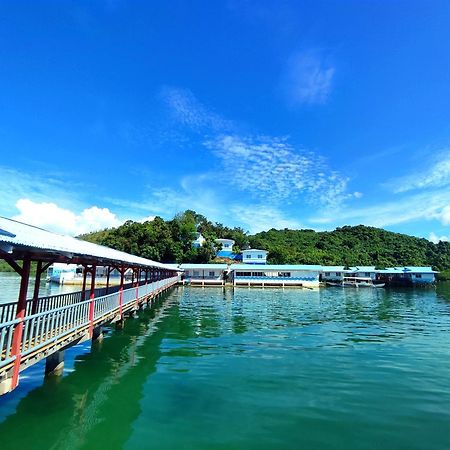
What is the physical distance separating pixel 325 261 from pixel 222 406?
79697 mm

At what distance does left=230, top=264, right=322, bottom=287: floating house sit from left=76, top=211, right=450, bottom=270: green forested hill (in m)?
15.9

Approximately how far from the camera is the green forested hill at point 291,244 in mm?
72312

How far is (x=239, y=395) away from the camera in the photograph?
30.1 feet

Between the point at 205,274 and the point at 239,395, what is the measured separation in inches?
2057

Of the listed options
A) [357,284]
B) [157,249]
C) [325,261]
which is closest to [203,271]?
[157,249]

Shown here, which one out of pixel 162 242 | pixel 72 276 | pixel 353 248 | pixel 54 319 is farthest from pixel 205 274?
pixel 353 248

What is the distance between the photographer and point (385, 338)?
1720 centimetres

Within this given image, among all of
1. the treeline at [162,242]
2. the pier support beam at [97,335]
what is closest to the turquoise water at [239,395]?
the pier support beam at [97,335]

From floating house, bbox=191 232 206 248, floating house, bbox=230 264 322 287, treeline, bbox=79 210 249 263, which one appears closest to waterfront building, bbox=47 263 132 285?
treeline, bbox=79 210 249 263

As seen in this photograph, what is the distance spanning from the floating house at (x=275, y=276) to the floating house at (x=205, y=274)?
2034mm

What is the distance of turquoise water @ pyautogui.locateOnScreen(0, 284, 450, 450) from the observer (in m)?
6.91

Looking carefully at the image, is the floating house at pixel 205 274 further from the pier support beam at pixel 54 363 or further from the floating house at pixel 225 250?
the pier support beam at pixel 54 363

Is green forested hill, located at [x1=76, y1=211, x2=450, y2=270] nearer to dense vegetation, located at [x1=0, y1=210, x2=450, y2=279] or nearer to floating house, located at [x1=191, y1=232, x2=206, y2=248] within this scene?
dense vegetation, located at [x1=0, y1=210, x2=450, y2=279]

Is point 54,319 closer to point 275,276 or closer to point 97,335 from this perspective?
point 97,335
